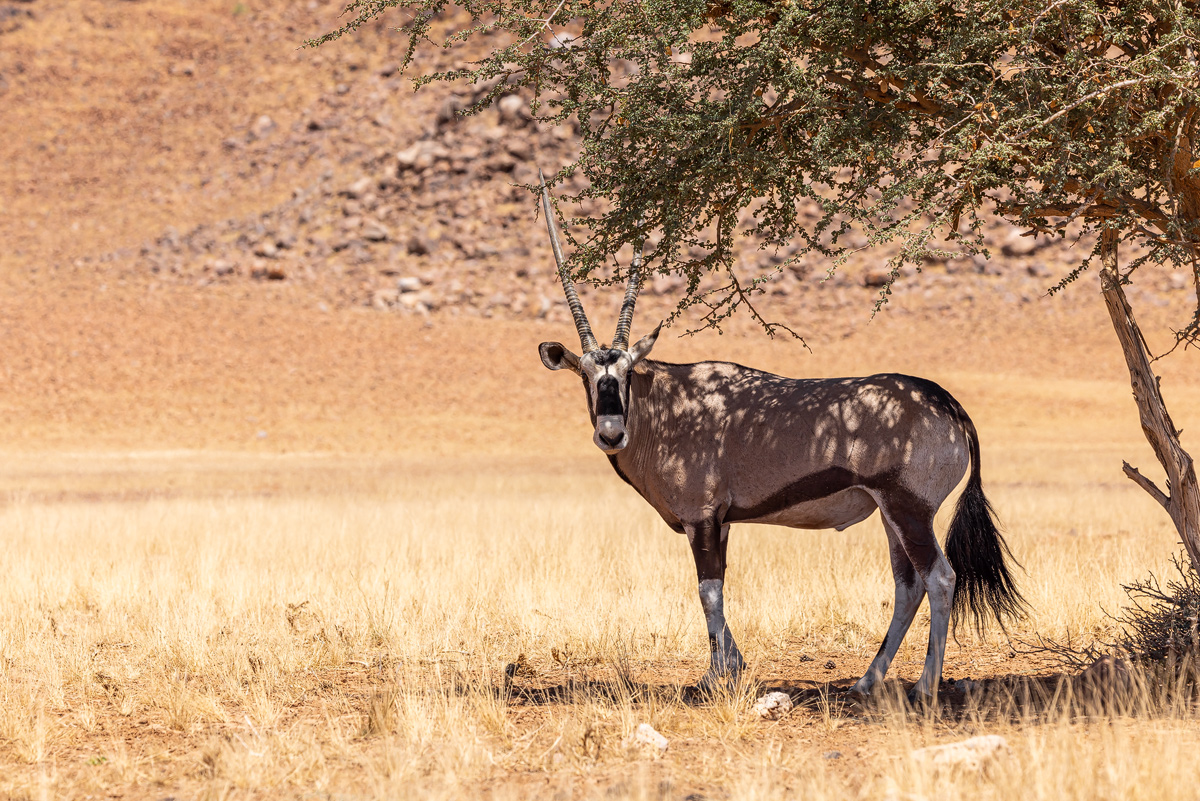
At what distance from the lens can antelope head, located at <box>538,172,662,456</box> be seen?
709 cm

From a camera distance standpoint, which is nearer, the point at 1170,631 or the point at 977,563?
the point at 1170,631

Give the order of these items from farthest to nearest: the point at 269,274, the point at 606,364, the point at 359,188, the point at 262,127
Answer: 1. the point at 262,127
2. the point at 359,188
3. the point at 269,274
4. the point at 606,364

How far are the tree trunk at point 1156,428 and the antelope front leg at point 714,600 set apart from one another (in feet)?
9.24

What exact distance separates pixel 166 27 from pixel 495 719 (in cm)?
8335

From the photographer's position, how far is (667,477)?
820cm

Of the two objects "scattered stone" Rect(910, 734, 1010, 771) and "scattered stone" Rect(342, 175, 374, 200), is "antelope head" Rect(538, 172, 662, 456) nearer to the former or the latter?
"scattered stone" Rect(910, 734, 1010, 771)

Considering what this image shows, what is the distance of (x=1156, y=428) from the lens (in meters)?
7.93

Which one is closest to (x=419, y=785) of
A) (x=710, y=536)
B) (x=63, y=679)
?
(x=710, y=536)

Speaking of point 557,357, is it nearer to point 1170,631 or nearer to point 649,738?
point 649,738

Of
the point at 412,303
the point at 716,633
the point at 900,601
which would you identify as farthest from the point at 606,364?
the point at 412,303

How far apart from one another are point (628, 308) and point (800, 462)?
1.57m

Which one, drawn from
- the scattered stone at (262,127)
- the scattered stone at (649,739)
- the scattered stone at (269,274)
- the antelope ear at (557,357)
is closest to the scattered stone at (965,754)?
the scattered stone at (649,739)

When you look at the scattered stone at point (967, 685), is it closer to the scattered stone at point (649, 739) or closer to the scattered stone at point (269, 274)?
the scattered stone at point (649, 739)

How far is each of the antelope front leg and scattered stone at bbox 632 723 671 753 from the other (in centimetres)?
131
